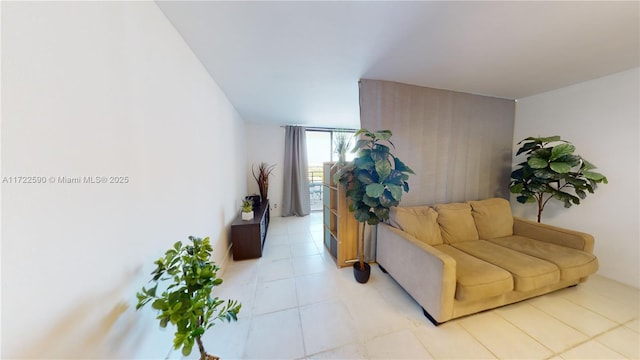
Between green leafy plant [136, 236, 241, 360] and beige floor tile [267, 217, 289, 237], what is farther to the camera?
beige floor tile [267, 217, 289, 237]

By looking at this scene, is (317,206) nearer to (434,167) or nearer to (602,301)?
(434,167)

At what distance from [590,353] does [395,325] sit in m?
1.24

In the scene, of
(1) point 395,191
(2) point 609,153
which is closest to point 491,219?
(2) point 609,153

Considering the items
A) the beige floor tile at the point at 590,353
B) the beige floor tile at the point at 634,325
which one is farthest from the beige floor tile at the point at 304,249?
the beige floor tile at the point at 634,325

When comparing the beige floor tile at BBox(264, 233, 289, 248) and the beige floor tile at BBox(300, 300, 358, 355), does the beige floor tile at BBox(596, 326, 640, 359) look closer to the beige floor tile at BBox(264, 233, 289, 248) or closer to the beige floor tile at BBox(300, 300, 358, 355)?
the beige floor tile at BBox(300, 300, 358, 355)

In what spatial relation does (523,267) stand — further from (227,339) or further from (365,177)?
(227,339)

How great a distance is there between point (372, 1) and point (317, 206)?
4446 mm

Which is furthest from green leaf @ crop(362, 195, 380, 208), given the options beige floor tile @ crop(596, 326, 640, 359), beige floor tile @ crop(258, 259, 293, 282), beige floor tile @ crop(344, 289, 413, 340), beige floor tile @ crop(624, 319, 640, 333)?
beige floor tile @ crop(624, 319, 640, 333)

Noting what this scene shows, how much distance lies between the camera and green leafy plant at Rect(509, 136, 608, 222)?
1975 millimetres

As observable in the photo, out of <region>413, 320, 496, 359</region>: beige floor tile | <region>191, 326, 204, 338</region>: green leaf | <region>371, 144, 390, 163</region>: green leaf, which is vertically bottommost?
<region>413, 320, 496, 359</region>: beige floor tile

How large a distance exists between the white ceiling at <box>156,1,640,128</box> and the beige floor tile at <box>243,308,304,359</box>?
2277 mm

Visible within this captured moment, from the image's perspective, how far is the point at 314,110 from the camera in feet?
10.5

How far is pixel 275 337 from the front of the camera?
137 centimetres

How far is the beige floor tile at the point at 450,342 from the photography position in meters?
1.24
